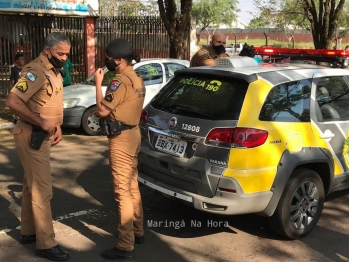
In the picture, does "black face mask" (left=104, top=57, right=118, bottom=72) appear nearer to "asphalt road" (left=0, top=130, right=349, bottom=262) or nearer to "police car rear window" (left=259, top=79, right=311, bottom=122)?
"police car rear window" (left=259, top=79, right=311, bottom=122)

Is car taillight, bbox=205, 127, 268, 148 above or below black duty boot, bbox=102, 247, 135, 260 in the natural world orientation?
above

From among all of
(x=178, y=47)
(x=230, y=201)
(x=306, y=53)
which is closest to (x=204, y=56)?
(x=306, y=53)

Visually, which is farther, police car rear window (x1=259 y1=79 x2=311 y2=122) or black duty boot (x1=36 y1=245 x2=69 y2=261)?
police car rear window (x1=259 y1=79 x2=311 y2=122)

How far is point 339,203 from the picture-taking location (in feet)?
18.3

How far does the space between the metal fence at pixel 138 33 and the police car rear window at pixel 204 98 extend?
1126cm

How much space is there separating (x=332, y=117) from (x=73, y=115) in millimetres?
5585

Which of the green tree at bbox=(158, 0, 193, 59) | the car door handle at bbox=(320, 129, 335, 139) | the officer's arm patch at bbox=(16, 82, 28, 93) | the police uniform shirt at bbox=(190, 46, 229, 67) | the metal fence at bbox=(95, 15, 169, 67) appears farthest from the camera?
the metal fence at bbox=(95, 15, 169, 67)

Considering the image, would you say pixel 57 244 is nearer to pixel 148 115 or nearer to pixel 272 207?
pixel 148 115

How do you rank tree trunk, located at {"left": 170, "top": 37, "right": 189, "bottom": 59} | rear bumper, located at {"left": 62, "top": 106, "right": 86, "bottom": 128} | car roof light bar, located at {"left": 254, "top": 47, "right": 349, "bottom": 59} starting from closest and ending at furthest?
car roof light bar, located at {"left": 254, "top": 47, "right": 349, "bottom": 59}, rear bumper, located at {"left": 62, "top": 106, "right": 86, "bottom": 128}, tree trunk, located at {"left": 170, "top": 37, "right": 189, "bottom": 59}

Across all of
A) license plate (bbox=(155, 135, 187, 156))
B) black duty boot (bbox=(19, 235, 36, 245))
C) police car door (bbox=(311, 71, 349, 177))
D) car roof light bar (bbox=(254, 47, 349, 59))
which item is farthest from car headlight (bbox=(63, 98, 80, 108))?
police car door (bbox=(311, 71, 349, 177))

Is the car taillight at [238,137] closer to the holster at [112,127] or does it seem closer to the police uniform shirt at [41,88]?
the holster at [112,127]

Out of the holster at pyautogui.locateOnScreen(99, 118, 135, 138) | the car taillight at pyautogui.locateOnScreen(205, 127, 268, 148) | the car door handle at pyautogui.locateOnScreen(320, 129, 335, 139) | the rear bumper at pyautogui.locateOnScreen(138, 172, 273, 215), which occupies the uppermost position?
the holster at pyautogui.locateOnScreen(99, 118, 135, 138)

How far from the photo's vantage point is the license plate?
14.0 feet

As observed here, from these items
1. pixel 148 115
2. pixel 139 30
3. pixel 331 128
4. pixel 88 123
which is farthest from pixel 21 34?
pixel 331 128
